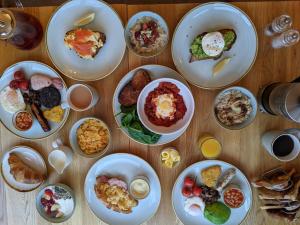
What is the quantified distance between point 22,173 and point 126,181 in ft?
1.55

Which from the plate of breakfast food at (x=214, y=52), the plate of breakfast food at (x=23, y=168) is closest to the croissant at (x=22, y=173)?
the plate of breakfast food at (x=23, y=168)

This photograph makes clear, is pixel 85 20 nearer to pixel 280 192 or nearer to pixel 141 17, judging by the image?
pixel 141 17

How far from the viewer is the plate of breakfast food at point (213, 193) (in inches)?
52.9

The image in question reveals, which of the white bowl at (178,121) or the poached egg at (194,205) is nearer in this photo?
the white bowl at (178,121)

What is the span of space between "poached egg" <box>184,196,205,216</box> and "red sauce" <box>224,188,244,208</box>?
120mm

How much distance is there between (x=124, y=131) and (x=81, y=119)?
196mm

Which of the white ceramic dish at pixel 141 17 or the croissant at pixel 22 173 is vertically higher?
the white ceramic dish at pixel 141 17

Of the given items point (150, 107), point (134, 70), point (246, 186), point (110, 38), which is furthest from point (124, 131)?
point (246, 186)

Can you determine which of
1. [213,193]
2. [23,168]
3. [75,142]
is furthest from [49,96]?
[213,193]

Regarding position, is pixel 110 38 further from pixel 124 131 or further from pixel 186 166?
pixel 186 166

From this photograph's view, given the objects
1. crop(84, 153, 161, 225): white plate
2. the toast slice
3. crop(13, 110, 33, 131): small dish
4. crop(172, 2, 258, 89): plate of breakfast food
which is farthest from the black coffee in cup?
crop(13, 110, 33, 131): small dish

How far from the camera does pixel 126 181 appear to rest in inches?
56.4

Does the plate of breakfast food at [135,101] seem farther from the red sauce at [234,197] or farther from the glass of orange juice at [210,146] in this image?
the red sauce at [234,197]

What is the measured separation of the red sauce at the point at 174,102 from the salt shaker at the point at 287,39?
471 mm
